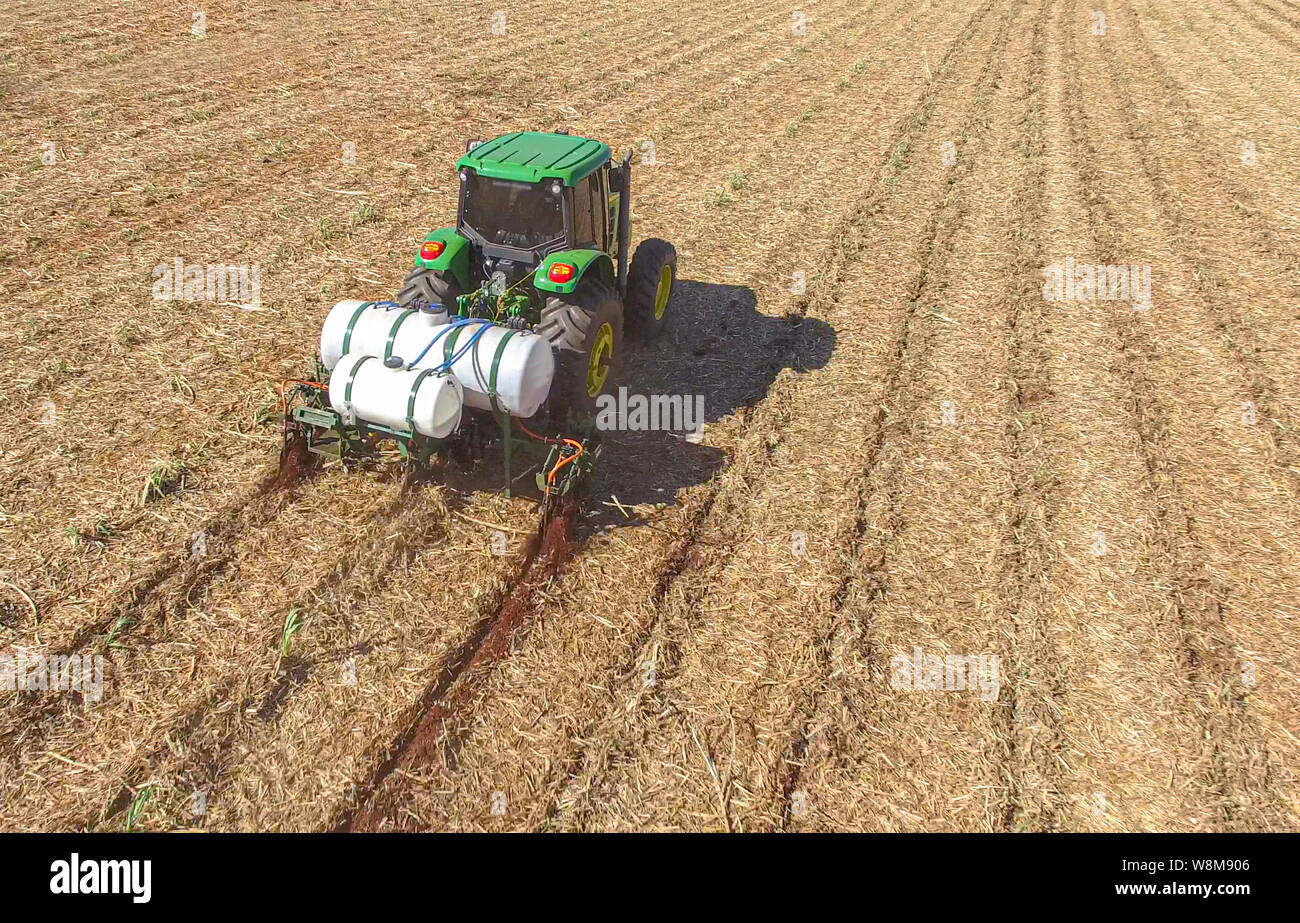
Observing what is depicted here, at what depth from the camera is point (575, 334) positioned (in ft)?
23.6

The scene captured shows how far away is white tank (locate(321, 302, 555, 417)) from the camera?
6.47 meters

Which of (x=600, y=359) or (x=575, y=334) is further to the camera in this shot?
(x=600, y=359)

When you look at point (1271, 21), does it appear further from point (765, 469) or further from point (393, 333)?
point (393, 333)

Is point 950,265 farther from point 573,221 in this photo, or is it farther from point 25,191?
point 25,191

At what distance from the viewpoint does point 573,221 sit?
761 cm

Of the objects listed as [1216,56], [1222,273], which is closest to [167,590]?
[1222,273]

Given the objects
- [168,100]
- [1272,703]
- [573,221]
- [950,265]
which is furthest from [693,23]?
[1272,703]

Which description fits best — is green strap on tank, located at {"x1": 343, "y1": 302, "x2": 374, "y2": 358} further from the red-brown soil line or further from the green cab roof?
the red-brown soil line

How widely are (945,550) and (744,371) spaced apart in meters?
3.13

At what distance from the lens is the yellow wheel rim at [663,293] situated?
9.35m

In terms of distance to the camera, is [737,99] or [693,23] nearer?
[737,99]

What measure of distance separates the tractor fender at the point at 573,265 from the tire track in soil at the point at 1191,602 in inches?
203

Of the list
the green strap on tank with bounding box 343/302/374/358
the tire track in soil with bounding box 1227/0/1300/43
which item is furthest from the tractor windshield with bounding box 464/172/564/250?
the tire track in soil with bounding box 1227/0/1300/43

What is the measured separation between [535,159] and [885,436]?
13.3 ft
